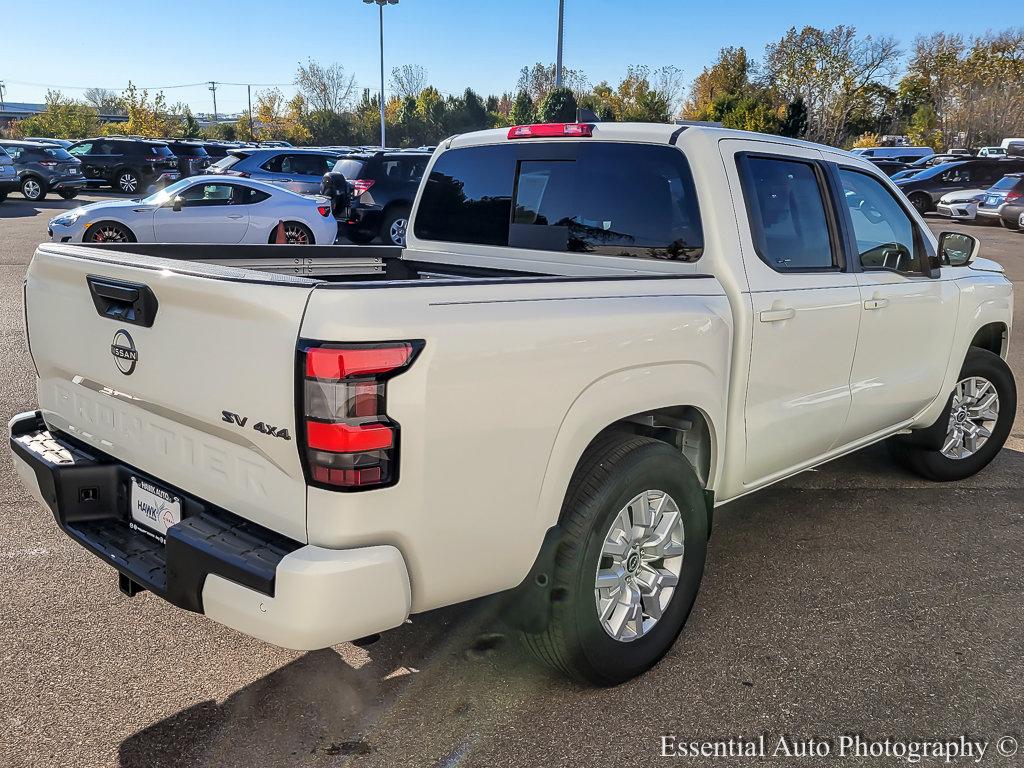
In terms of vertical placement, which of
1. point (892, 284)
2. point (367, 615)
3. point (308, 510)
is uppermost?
point (892, 284)

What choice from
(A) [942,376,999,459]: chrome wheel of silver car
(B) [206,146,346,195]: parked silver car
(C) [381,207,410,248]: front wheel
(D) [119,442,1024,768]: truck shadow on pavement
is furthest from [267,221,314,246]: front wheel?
(D) [119,442,1024,768]: truck shadow on pavement

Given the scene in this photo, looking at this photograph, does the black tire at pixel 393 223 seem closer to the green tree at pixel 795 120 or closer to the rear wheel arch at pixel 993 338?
the rear wheel arch at pixel 993 338

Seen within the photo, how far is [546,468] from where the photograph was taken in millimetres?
2502

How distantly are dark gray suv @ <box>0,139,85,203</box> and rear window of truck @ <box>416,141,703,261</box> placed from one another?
2517 centimetres

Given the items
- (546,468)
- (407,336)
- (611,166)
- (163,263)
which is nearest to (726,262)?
(611,166)

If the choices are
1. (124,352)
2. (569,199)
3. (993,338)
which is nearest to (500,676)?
(124,352)

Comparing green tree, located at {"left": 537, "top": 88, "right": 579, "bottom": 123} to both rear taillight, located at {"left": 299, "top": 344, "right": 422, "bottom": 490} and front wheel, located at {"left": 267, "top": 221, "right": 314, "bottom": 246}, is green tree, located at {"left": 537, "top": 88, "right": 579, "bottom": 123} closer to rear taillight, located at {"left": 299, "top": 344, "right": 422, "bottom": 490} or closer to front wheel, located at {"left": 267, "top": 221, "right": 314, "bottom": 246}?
front wheel, located at {"left": 267, "top": 221, "right": 314, "bottom": 246}

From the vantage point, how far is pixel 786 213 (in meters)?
3.60

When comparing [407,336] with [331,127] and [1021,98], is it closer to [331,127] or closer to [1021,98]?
[1021,98]

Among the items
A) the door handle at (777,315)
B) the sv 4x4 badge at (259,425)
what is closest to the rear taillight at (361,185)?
the door handle at (777,315)

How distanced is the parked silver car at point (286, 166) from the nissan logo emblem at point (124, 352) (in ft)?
57.6

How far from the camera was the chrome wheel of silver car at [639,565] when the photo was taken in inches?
112

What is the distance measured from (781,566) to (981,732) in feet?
4.03

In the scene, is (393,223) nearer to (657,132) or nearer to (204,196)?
(204,196)
